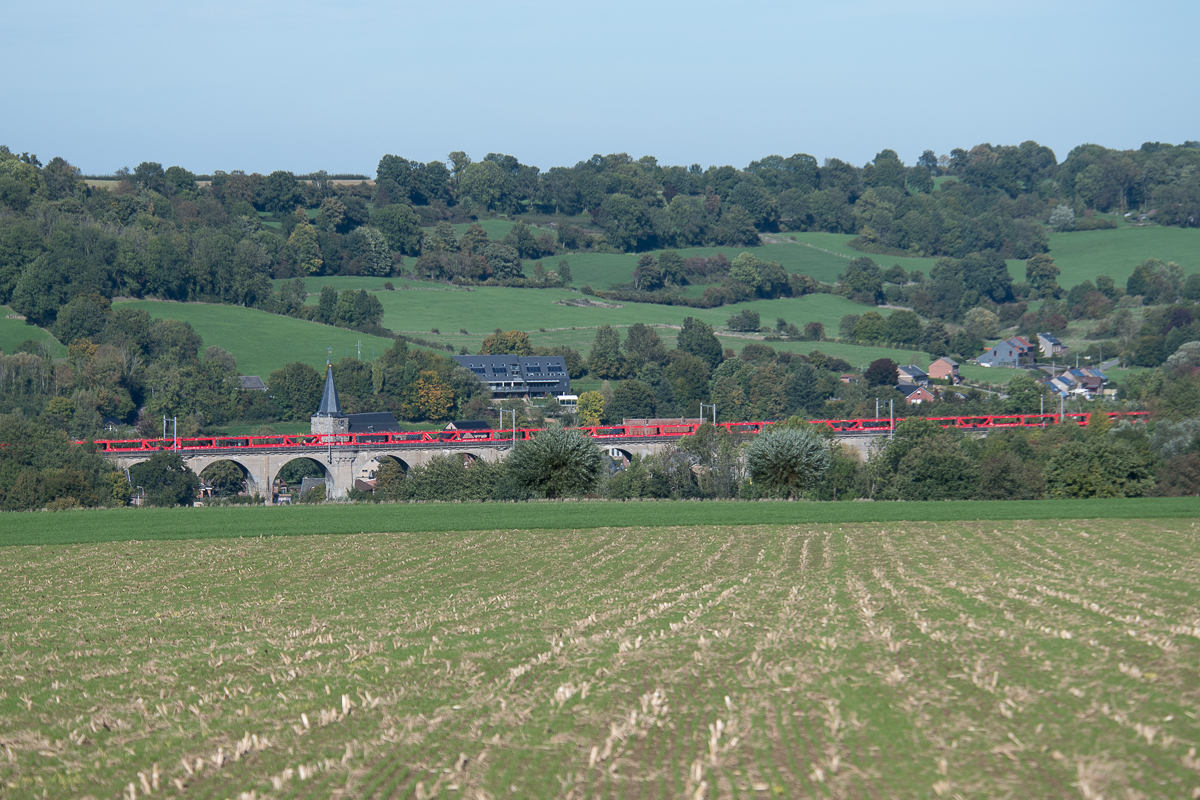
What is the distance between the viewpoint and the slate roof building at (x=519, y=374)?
407 ft

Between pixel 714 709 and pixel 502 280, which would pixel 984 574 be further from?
pixel 502 280

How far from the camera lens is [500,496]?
55625 millimetres

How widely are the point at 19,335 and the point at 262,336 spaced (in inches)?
1033

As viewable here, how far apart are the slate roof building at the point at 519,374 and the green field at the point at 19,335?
146 feet

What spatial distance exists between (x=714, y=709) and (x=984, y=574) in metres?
12.9

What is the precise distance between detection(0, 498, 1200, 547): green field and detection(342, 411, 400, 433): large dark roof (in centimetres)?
5611

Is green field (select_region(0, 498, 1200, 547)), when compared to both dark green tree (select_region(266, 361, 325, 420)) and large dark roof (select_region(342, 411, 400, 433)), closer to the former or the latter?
large dark roof (select_region(342, 411, 400, 433))

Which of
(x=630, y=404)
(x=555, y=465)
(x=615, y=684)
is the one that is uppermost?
(x=630, y=404)

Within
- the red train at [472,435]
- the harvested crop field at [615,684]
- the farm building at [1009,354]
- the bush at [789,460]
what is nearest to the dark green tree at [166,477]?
the red train at [472,435]

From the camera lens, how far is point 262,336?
130 metres

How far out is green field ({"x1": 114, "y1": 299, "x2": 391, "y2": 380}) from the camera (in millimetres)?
123688

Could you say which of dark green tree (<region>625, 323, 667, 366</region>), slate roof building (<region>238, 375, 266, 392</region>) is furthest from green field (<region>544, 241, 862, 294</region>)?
slate roof building (<region>238, 375, 266, 392</region>)

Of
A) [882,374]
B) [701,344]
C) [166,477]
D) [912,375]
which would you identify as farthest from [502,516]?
[701,344]

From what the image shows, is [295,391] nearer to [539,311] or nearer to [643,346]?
[643,346]
